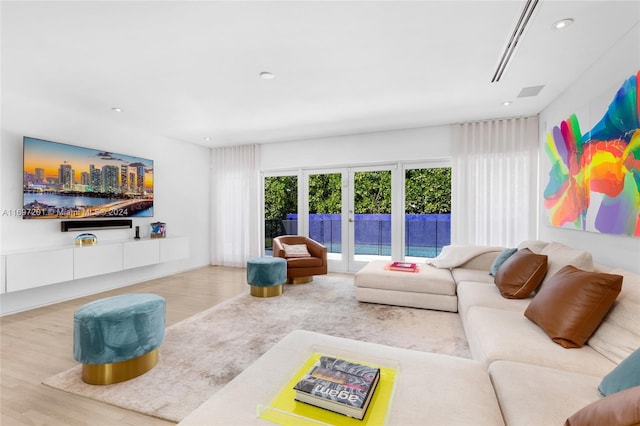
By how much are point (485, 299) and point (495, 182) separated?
263 cm

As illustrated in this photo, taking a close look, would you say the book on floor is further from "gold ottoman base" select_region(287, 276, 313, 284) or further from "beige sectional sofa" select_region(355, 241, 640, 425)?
"gold ottoman base" select_region(287, 276, 313, 284)

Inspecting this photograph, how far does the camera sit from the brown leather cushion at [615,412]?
697 mm

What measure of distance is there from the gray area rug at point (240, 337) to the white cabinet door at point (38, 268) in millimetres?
1721

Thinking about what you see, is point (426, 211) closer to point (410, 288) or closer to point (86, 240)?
point (410, 288)

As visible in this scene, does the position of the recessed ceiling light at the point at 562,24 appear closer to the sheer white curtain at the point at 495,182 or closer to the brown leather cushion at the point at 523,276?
the brown leather cushion at the point at 523,276

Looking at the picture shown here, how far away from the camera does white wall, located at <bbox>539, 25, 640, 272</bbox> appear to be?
7.16 ft

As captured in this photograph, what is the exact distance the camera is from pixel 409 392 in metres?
1.19

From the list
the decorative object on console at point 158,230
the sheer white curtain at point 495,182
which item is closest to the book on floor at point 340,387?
the sheer white curtain at point 495,182

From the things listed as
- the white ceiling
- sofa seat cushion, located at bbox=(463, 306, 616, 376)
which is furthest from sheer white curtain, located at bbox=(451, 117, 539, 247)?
sofa seat cushion, located at bbox=(463, 306, 616, 376)

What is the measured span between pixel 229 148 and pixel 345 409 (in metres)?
5.88

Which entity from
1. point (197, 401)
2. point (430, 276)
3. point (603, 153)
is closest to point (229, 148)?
point (430, 276)

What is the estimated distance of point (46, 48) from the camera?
2432 millimetres

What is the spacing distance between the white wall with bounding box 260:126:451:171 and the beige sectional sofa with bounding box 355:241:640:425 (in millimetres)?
2772

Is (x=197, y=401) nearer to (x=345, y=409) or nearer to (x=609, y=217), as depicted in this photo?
(x=345, y=409)
